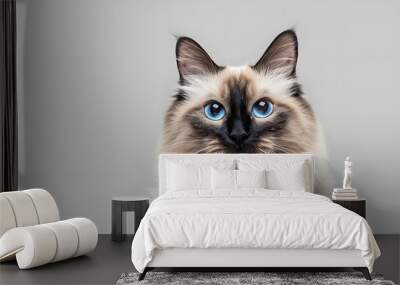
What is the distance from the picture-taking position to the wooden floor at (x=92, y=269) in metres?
4.68

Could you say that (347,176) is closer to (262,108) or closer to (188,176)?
(262,108)

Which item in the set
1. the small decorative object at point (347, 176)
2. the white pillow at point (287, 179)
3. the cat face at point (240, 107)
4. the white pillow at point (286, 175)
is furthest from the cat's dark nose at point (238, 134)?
the small decorative object at point (347, 176)

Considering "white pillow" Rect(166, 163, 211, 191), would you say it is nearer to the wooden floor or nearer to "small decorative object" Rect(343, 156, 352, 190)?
the wooden floor

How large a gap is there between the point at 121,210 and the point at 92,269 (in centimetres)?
139

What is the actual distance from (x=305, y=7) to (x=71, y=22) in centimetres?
269

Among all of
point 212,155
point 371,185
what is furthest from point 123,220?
point 371,185

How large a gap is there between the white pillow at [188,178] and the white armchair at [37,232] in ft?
3.76

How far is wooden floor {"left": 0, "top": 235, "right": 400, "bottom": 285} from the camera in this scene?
15.3 ft

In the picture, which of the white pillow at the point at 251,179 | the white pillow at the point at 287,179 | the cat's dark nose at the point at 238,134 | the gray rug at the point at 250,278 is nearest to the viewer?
the gray rug at the point at 250,278

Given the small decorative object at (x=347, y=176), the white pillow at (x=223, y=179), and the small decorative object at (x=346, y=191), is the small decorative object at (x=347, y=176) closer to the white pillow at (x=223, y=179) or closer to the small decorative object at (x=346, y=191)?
the small decorative object at (x=346, y=191)

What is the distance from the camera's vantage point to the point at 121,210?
6414 mm

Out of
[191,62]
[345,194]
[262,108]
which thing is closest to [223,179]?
[262,108]

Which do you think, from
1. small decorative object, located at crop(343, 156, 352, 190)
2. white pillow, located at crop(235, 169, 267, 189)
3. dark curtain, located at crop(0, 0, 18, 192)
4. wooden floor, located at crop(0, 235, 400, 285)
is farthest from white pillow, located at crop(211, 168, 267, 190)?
dark curtain, located at crop(0, 0, 18, 192)

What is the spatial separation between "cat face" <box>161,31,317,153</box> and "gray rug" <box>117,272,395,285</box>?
231 cm
